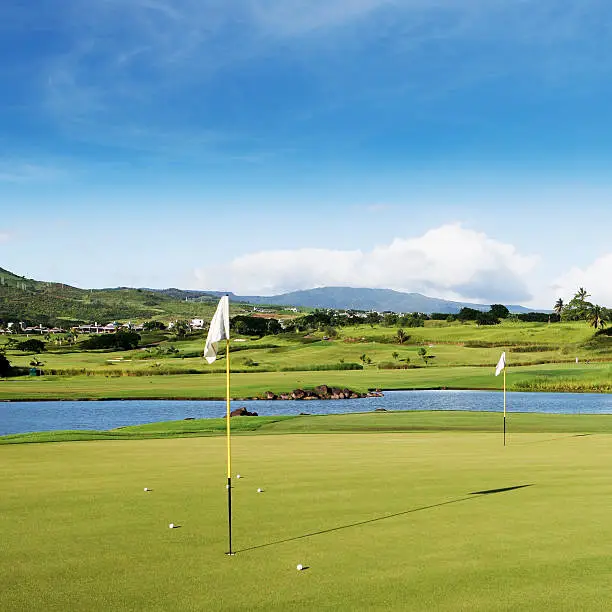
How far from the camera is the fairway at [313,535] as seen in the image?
8.05 metres

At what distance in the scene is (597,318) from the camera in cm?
13650

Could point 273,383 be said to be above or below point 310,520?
below

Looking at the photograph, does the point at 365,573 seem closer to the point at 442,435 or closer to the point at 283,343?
the point at 442,435

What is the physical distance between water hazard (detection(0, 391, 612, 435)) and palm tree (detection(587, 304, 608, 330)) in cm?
7023

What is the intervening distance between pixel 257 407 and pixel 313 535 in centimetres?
5031

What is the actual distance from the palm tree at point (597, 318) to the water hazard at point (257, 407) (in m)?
70.2

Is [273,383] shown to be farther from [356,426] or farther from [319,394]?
[356,426]

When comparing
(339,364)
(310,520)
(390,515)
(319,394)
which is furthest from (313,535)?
(339,364)

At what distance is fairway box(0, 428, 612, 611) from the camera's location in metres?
8.05

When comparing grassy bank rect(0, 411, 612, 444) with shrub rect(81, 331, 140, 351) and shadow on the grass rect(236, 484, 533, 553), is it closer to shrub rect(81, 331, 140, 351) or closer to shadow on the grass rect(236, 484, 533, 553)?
shadow on the grass rect(236, 484, 533, 553)

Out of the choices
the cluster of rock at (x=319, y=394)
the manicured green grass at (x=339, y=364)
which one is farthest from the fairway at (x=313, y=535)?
the manicured green grass at (x=339, y=364)

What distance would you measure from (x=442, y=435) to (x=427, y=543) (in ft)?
63.2

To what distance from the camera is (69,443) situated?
87.2 ft

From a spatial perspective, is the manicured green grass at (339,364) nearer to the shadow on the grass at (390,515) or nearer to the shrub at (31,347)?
the shrub at (31,347)
